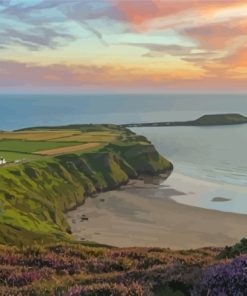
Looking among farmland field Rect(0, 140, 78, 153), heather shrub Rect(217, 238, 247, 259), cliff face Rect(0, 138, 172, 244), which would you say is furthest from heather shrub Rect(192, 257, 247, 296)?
farmland field Rect(0, 140, 78, 153)

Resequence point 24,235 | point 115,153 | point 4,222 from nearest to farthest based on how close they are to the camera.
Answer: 1. point 24,235
2. point 4,222
3. point 115,153

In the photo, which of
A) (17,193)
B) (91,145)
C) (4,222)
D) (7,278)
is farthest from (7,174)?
(7,278)

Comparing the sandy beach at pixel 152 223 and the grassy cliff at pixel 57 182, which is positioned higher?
the grassy cliff at pixel 57 182

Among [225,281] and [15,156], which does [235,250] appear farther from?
[15,156]

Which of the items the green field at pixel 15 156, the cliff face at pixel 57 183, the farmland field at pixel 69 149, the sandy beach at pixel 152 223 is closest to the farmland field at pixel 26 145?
the farmland field at pixel 69 149

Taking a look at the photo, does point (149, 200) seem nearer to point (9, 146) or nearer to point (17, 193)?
point (17, 193)

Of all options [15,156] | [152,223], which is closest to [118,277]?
[152,223]

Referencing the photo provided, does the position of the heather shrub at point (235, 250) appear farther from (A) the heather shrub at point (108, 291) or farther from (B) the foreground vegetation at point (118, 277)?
(A) the heather shrub at point (108, 291)
